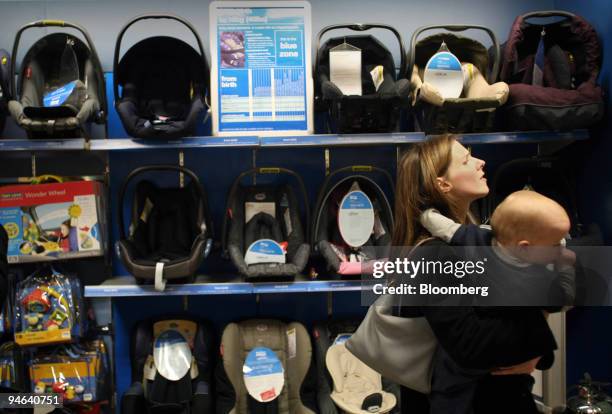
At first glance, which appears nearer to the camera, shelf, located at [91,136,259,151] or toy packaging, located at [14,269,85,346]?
shelf, located at [91,136,259,151]

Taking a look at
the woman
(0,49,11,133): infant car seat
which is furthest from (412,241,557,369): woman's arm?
(0,49,11,133): infant car seat

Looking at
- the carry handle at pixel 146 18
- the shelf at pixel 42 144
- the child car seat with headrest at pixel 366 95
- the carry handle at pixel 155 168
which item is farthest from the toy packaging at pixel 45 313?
the child car seat with headrest at pixel 366 95

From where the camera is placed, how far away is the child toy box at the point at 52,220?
2.71 metres

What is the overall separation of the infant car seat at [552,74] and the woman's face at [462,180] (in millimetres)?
1516

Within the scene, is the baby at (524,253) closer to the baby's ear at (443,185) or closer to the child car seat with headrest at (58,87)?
the baby's ear at (443,185)

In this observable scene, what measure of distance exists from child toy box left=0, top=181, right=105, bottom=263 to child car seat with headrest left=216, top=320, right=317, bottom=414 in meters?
0.90

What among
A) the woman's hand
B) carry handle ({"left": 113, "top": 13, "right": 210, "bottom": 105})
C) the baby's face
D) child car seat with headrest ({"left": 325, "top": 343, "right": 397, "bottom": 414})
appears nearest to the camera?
the baby's face

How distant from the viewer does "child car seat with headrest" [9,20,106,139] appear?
2.53 m

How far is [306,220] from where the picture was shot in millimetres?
2916

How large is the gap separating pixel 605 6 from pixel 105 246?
9.82ft

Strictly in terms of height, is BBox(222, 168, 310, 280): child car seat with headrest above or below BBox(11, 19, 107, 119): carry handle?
→ below

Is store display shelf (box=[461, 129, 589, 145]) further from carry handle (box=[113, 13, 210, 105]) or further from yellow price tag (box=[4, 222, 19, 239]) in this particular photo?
yellow price tag (box=[4, 222, 19, 239])

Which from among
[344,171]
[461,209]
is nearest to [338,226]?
[344,171]

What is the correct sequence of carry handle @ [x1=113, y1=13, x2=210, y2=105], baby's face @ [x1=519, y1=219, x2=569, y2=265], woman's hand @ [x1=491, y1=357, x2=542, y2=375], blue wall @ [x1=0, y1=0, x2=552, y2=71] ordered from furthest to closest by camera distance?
blue wall @ [x1=0, y1=0, x2=552, y2=71] → carry handle @ [x1=113, y1=13, x2=210, y2=105] → woman's hand @ [x1=491, y1=357, x2=542, y2=375] → baby's face @ [x1=519, y1=219, x2=569, y2=265]
